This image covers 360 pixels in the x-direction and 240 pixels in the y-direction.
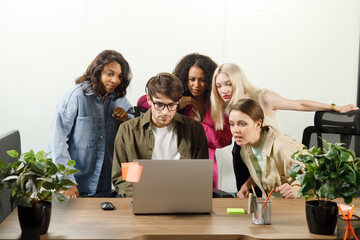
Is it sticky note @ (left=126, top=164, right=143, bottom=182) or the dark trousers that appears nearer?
sticky note @ (left=126, top=164, right=143, bottom=182)

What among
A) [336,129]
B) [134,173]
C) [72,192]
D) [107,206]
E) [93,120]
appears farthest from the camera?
[93,120]

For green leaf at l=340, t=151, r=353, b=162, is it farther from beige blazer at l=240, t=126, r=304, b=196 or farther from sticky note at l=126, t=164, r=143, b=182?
beige blazer at l=240, t=126, r=304, b=196

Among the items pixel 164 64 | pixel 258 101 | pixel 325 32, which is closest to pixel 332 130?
pixel 258 101

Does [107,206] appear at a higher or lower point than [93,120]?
lower

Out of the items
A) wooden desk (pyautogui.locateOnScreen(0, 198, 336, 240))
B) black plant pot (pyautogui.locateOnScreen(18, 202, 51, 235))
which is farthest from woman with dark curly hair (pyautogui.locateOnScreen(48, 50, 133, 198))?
black plant pot (pyautogui.locateOnScreen(18, 202, 51, 235))

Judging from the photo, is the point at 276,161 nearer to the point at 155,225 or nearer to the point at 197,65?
the point at 197,65

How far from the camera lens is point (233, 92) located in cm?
381

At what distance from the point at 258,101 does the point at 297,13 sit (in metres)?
0.75

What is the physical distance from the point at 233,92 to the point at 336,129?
791mm

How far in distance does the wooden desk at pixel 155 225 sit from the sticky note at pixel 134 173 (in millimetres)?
196

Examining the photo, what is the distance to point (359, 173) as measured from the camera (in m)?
2.09

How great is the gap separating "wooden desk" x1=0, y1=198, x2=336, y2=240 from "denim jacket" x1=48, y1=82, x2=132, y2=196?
1.18 m

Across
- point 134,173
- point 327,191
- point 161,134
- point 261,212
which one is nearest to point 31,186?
point 134,173

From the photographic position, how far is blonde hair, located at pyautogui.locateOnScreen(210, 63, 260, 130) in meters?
3.80
